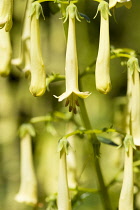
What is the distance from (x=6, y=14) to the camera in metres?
2.28

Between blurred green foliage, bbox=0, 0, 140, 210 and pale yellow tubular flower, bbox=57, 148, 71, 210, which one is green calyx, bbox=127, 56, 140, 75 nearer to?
pale yellow tubular flower, bbox=57, 148, 71, 210

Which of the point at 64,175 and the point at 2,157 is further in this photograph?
the point at 2,157

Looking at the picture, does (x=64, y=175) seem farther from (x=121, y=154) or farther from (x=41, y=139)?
(x=41, y=139)

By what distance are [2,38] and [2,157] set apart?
5.42ft

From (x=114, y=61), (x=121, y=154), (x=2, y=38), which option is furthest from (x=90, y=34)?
(x=2, y=38)

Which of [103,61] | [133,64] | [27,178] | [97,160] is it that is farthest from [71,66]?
[27,178]

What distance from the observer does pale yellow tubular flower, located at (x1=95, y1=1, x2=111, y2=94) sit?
2.21 m

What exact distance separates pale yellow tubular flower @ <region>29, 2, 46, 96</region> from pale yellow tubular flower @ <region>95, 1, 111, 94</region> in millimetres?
209

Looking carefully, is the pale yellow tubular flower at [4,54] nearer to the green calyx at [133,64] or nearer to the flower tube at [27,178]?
the flower tube at [27,178]

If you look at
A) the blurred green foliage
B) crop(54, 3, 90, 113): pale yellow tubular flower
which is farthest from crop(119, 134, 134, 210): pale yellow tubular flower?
the blurred green foliage

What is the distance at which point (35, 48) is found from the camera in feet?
7.54

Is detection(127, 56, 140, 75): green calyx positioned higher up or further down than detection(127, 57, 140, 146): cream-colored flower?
higher up

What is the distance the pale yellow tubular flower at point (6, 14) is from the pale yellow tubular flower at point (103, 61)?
1.13 feet

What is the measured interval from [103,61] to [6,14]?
1.33 feet
